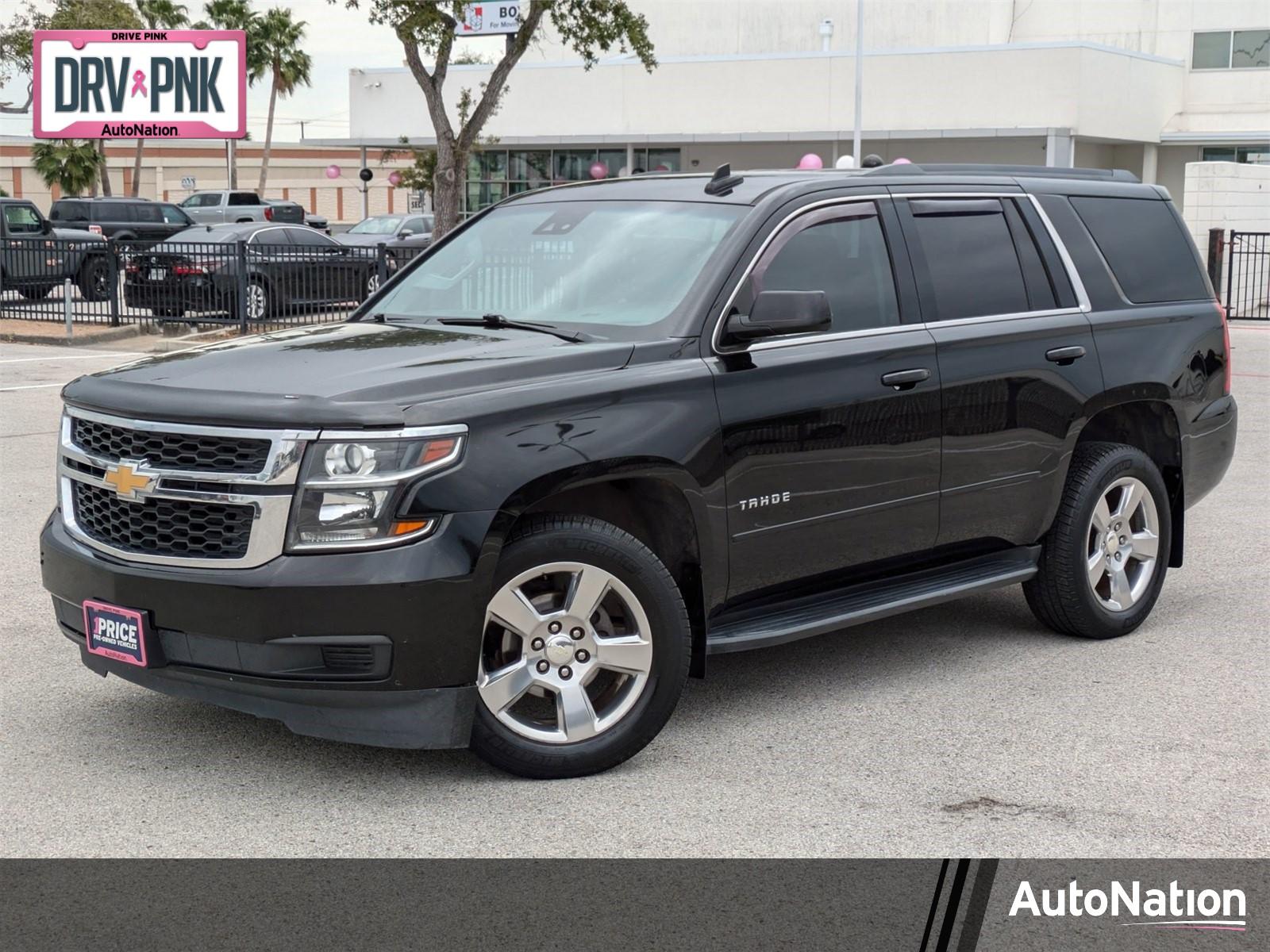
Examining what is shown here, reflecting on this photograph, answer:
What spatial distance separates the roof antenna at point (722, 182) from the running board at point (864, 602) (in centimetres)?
154

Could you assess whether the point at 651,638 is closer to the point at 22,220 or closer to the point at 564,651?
the point at 564,651

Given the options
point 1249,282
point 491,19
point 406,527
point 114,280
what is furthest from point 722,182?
point 1249,282

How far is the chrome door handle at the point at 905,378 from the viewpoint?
5.92 meters

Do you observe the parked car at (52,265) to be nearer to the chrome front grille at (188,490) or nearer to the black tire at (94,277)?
the black tire at (94,277)

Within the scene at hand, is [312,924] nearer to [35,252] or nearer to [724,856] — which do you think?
[724,856]

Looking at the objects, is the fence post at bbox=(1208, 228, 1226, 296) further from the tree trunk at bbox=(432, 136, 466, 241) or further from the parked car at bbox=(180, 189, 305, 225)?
the parked car at bbox=(180, 189, 305, 225)

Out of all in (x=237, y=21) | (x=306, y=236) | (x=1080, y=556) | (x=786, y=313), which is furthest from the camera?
(x=237, y=21)

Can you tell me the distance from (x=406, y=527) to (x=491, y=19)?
21.2 metres

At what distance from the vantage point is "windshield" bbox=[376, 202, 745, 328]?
5707 millimetres

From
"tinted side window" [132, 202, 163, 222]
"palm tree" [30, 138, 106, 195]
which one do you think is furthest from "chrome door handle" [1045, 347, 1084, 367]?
"palm tree" [30, 138, 106, 195]

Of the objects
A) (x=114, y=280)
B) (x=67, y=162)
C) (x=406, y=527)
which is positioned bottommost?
(x=406, y=527)

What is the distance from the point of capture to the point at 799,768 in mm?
5195

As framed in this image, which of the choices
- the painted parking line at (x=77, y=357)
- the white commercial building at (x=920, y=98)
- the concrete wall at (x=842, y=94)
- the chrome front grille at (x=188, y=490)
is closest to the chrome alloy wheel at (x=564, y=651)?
the chrome front grille at (x=188, y=490)

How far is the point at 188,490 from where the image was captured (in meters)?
4.79
